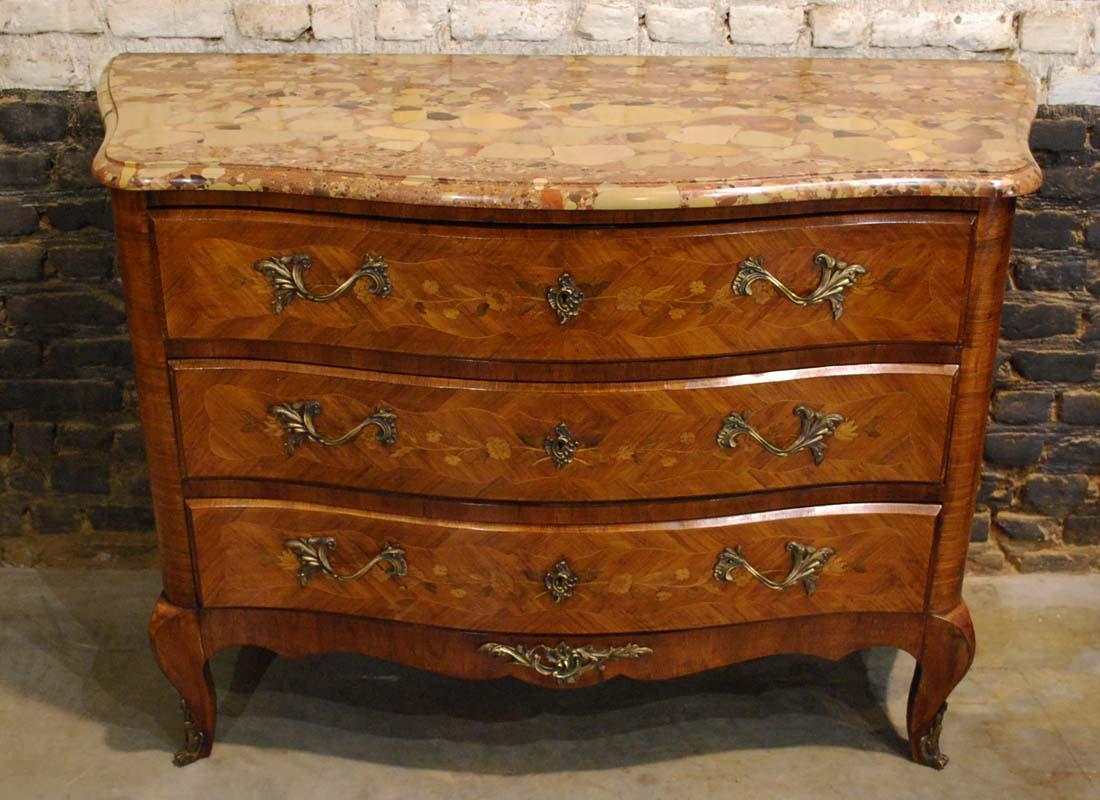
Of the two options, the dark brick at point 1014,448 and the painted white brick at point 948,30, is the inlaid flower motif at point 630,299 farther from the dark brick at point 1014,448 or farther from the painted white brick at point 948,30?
the dark brick at point 1014,448

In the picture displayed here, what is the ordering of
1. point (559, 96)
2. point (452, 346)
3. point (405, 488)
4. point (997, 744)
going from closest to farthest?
point (452, 346)
point (405, 488)
point (559, 96)
point (997, 744)

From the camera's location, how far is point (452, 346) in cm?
178

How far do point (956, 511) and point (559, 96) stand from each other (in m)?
0.91

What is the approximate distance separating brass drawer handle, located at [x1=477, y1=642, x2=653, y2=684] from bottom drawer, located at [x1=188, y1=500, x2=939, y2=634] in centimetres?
3

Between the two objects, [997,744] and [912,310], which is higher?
[912,310]

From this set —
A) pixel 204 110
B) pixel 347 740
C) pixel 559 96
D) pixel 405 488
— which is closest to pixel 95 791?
pixel 347 740

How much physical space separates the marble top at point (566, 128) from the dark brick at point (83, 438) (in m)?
0.81

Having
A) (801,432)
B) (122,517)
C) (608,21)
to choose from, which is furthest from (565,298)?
(122,517)

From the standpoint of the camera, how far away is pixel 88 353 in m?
2.63

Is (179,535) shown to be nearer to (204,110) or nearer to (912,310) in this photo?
(204,110)

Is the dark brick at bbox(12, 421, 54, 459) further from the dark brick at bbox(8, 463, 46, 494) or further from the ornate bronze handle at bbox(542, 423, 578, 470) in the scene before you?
the ornate bronze handle at bbox(542, 423, 578, 470)

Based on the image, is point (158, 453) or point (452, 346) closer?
point (452, 346)

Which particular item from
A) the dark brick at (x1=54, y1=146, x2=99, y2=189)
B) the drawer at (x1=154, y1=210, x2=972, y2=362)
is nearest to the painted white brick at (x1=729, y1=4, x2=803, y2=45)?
the drawer at (x1=154, y1=210, x2=972, y2=362)

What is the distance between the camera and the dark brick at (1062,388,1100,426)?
2652 mm
